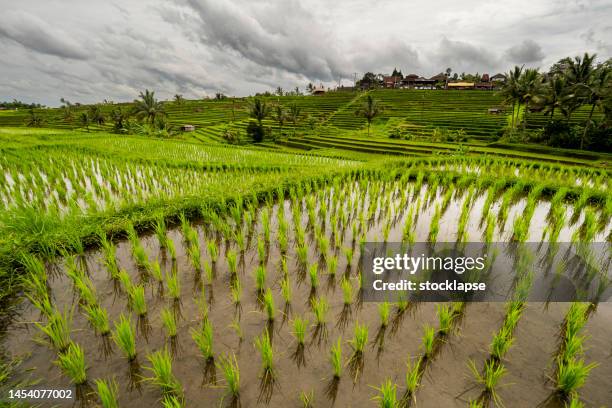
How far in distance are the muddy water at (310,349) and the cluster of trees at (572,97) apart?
26.0 meters

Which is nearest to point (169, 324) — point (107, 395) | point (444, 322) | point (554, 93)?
point (107, 395)

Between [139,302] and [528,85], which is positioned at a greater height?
[528,85]

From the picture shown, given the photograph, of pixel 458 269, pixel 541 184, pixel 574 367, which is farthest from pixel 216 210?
pixel 541 184

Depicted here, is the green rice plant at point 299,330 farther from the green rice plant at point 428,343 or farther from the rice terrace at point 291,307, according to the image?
the green rice plant at point 428,343

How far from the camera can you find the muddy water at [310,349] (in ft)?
6.50

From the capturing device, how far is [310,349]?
7.67ft

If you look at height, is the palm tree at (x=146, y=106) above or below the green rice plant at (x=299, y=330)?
above

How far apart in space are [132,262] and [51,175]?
6603 millimetres

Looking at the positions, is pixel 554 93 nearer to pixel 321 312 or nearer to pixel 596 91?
pixel 596 91

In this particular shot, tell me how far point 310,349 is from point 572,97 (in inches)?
1149

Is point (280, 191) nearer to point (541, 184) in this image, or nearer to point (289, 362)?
point (289, 362)

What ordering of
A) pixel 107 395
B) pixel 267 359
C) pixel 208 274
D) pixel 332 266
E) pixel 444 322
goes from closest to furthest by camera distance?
pixel 107 395 → pixel 267 359 → pixel 444 322 → pixel 208 274 → pixel 332 266

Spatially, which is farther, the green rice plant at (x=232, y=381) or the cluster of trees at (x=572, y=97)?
the cluster of trees at (x=572, y=97)

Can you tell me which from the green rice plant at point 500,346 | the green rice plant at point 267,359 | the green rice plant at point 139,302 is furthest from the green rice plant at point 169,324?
the green rice plant at point 500,346
